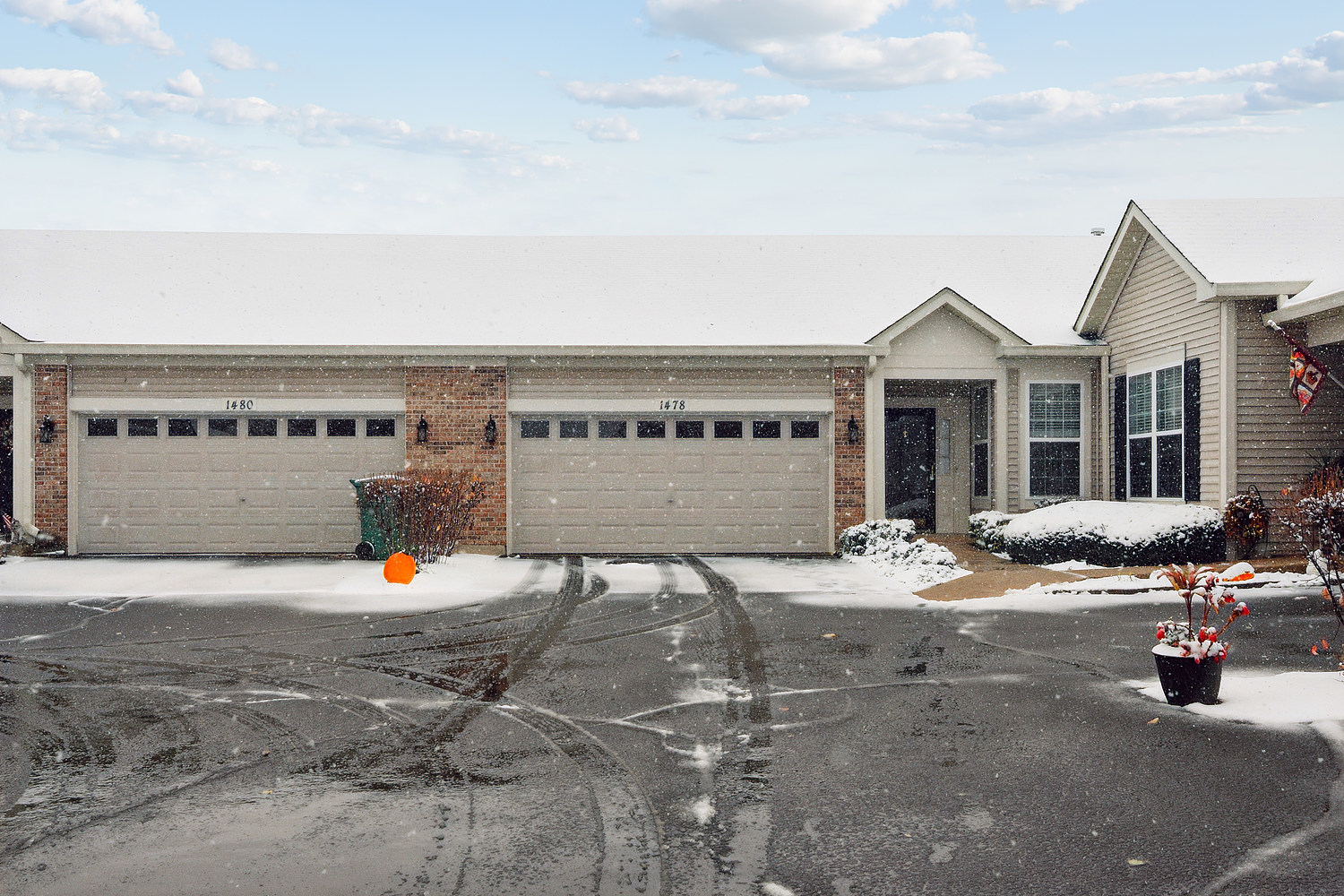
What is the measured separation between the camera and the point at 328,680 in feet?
24.5

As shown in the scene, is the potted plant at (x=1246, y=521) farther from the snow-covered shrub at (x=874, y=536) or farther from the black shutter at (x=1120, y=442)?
the snow-covered shrub at (x=874, y=536)

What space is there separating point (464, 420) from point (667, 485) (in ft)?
11.5

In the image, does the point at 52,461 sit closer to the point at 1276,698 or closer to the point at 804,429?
the point at 804,429

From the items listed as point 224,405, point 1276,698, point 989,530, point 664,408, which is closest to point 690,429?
point 664,408

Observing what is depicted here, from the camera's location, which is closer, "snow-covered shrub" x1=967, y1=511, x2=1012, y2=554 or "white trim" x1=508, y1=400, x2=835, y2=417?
"snow-covered shrub" x1=967, y1=511, x2=1012, y2=554

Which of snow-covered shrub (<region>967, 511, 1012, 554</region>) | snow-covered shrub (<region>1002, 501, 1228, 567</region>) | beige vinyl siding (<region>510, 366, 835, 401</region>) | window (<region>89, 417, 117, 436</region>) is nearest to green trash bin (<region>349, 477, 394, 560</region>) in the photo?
beige vinyl siding (<region>510, 366, 835, 401</region>)

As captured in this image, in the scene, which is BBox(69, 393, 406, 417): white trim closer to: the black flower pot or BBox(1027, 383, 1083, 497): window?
BBox(1027, 383, 1083, 497): window

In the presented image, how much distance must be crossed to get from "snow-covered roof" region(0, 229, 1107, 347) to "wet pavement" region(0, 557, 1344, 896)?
8688 millimetres

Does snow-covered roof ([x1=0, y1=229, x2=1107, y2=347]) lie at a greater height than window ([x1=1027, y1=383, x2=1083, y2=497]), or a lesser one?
greater

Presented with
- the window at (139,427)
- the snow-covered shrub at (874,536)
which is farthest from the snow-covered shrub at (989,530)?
the window at (139,427)

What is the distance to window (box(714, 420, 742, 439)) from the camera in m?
16.9

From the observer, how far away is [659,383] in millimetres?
16781

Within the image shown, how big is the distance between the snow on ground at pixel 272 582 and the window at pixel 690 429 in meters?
3.38

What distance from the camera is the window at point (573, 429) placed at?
16781mm
